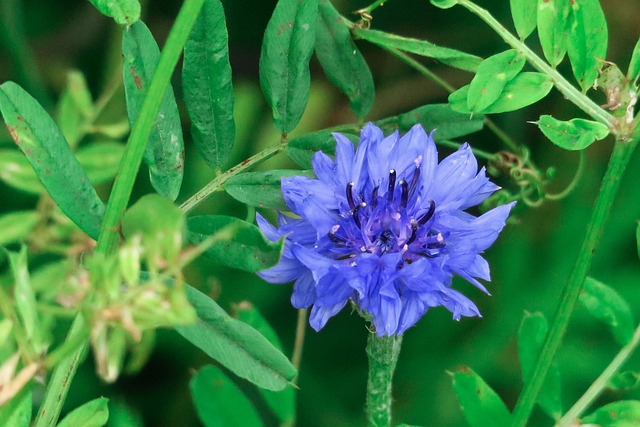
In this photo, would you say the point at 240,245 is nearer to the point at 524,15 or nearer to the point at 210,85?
the point at 210,85

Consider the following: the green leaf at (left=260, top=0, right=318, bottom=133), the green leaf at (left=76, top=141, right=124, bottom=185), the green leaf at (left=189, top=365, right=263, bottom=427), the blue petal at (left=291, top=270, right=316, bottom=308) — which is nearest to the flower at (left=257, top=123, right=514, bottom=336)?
the blue petal at (left=291, top=270, right=316, bottom=308)

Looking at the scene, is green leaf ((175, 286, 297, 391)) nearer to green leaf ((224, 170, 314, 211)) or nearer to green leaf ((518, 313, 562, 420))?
green leaf ((224, 170, 314, 211))

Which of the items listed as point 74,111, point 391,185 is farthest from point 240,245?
point 74,111

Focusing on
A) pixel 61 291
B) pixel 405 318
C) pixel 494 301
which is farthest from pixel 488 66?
pixel 494 301

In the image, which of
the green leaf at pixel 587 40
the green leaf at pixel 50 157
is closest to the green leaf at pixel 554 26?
the green leaf at pixel 587 40

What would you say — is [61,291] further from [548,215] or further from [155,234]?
[548,215]

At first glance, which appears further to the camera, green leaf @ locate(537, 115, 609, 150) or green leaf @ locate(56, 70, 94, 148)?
green leaf @ locate(56, 70, 94, 148)

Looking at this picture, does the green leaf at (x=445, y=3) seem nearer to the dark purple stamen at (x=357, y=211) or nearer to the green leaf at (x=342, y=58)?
the green leaf at (x=342, y=58)

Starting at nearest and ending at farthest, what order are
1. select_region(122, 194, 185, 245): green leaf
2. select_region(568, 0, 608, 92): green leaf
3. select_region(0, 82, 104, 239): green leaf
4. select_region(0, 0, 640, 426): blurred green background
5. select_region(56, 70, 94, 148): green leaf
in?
select_region(122, 194, 185, 245): green leaf, select_region(0, 82, 104, 239): green leaf, select_region(568, 0, 608, 92): green leaf, select_region(56, 70, 94, 148): green leaf, select_region(0, 0, 640, 426): blurred green background
